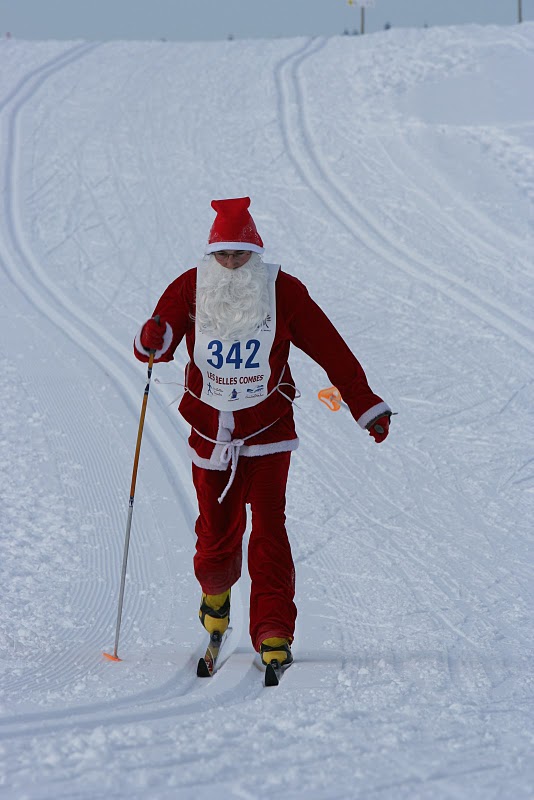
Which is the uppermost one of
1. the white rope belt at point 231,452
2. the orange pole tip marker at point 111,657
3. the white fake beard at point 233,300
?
the white fake beard at point 233,300

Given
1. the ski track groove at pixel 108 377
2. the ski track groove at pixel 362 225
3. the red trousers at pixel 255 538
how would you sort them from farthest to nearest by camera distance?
the ski track groove at pixel 362 225 → the red trousers at pixel 255 538 → the ski track groove at pixel 108 377

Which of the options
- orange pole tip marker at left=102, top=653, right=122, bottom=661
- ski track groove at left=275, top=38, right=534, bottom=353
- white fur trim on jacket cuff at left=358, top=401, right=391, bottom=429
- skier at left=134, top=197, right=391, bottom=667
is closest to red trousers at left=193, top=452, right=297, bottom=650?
skier at left=134, top=197, right=391, bottom=667

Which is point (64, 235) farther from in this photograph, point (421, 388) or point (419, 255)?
point (421, 388)

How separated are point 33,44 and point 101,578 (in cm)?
1605

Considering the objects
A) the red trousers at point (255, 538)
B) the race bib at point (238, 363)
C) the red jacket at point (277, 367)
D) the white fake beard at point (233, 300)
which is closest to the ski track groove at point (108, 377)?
the red trousers at point (255, 538)

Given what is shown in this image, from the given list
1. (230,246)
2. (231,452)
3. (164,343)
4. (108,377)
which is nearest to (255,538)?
(231,452)

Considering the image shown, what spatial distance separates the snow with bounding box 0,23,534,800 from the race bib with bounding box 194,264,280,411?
3.34ft

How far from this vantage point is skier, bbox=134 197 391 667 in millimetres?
3740

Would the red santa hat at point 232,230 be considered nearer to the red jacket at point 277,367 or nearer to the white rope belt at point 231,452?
the red jacket at point 277,367

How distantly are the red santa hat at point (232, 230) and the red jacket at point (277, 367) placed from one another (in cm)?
17

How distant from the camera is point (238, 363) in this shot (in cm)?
376

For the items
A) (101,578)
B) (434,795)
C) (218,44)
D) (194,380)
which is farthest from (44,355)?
(218,44)

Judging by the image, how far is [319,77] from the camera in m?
15.9

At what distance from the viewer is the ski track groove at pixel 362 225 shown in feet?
28.0
